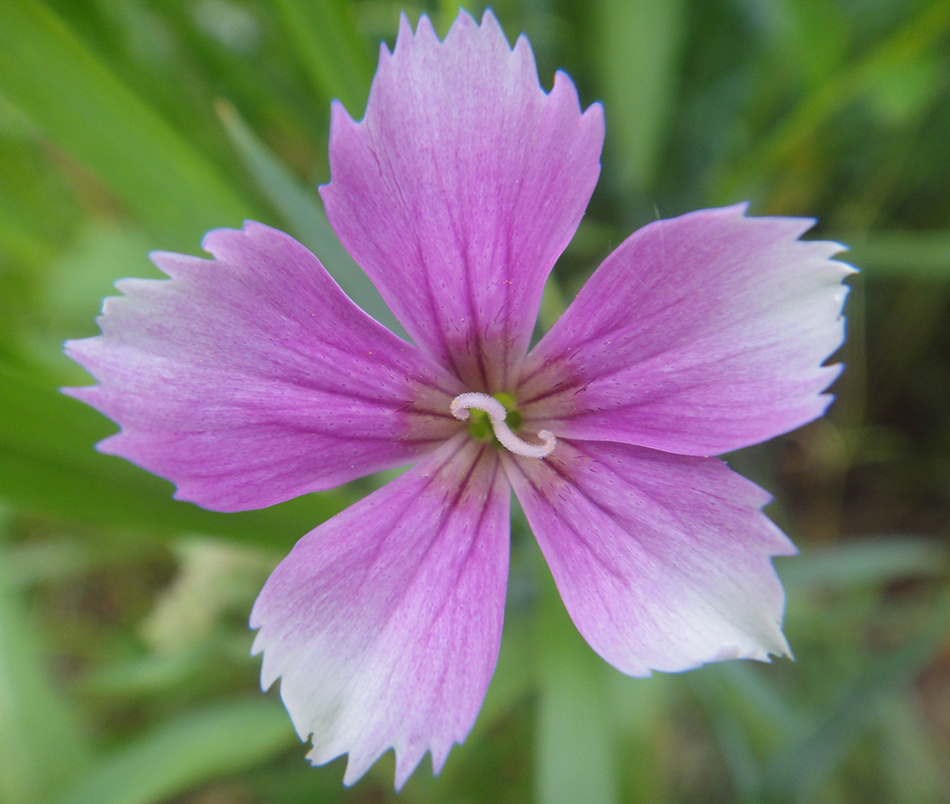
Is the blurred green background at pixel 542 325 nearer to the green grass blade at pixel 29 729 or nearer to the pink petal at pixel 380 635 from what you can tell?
the green grass blade at pixel 29 729

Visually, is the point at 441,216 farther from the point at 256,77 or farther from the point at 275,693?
the point at 275,693

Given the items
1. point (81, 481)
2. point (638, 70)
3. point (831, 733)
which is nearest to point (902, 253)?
point (638, 70)

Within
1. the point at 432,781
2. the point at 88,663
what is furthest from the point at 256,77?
the point at 88,663

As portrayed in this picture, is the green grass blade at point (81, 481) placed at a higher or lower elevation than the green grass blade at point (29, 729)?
higher

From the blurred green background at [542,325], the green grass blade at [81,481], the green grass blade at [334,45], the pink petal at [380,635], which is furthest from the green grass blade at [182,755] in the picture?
the green grass blade at [334,45]

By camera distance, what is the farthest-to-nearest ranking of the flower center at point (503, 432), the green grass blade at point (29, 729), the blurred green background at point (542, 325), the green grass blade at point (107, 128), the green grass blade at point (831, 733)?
the green grass blade at point (29, 729) → the green grass blade at point (831, 733) → the blurred green background at point (542, 325) → the green grass blade at point (107, 128) → the flower center at point (503, 432)
